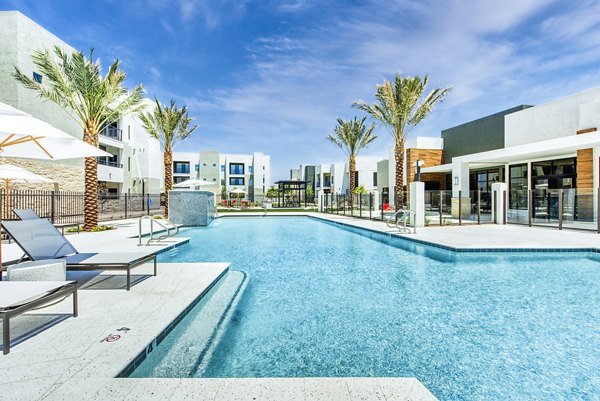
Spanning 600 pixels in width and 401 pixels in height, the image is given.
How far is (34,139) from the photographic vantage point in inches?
178

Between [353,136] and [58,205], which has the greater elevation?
[353,136]

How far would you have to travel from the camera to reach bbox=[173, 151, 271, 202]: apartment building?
48.3m

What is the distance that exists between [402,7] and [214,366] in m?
13.6

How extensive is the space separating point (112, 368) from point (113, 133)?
1138 inches

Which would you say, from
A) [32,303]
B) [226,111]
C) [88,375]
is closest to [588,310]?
[88,375]

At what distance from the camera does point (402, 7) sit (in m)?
12.0

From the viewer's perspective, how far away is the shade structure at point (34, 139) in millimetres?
3349

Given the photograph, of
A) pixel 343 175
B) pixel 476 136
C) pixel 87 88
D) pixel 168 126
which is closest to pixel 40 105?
pixel 168 126

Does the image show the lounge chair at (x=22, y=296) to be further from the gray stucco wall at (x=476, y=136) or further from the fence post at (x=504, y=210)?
the gray stucco wall at (x=476, y=136)

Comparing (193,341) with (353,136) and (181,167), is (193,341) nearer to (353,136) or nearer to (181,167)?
(353,136)

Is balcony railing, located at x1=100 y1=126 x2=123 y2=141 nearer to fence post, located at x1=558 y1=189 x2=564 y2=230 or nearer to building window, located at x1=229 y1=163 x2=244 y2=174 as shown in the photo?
building window, located at x1=229 y1=163 x2=244 y2=174

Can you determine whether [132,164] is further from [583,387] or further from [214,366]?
[583,387]

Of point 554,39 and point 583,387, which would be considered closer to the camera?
point 583,387

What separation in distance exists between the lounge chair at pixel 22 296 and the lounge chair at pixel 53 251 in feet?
3.80
